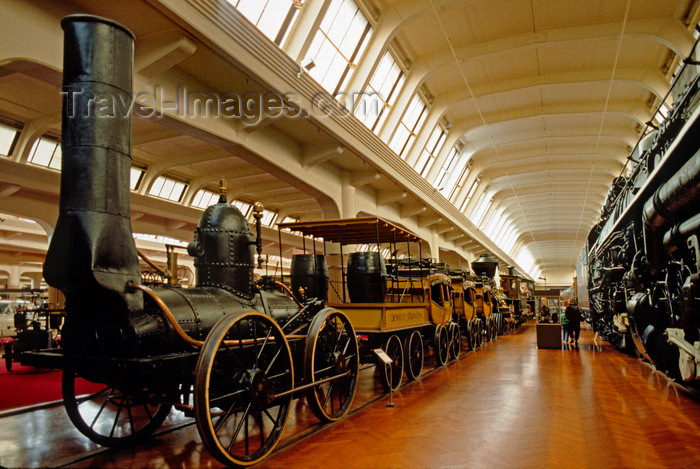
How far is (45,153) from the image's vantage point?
1103 centimetres

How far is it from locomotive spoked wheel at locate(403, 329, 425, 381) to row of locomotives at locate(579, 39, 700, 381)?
3109mm

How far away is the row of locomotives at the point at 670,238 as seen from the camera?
14.8 ft

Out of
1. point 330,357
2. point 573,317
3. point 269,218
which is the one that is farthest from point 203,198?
point 330,357

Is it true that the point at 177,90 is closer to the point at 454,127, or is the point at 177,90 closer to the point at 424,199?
the point at 424,199

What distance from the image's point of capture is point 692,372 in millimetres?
4840

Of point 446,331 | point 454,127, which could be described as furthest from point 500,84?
point 446,331

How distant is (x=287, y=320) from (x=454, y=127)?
1425 cm

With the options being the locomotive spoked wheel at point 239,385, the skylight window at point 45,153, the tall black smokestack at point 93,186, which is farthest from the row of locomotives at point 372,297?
the skylight window at point 45,153

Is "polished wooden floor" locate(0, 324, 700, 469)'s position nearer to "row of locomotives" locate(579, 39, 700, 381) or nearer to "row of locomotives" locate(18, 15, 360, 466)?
"row of locomotives" locate(18, 15, 360, 466)

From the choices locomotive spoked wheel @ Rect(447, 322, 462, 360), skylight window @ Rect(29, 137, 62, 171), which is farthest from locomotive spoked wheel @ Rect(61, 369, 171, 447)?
skylight window @ Rect(29, 137, 62, 171)

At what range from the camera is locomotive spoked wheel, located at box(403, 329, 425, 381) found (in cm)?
673

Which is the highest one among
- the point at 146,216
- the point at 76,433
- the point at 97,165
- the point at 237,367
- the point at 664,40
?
the point at 664,40

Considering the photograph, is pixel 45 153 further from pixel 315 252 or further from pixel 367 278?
pixel 367 278

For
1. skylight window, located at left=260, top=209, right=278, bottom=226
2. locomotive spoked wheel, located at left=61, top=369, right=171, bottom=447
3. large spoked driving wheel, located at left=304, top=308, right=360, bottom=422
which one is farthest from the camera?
skylight window, located at left=260, top=209, right=278, bottom=226
